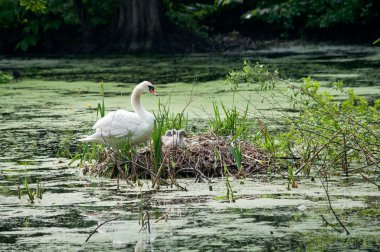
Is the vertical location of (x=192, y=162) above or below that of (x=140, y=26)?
below

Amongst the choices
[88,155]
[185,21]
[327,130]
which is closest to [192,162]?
[327,130]

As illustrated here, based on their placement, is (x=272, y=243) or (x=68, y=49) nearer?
(x=272, y=243)

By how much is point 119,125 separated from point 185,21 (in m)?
16.2

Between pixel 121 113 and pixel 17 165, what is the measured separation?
90cm

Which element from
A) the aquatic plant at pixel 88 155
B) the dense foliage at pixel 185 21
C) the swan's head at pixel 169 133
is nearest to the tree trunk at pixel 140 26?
the dense foliage at pixel 185 21

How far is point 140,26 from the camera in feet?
72.4

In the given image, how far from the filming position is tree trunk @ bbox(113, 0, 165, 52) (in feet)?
72.0

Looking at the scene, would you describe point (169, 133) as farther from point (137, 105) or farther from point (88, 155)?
point (88, 155)

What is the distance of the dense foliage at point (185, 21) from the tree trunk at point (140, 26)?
16.8 inches

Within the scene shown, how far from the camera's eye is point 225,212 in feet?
18.7

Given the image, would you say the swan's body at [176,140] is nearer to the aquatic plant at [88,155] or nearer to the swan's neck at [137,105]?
the swan's neck at [137,105]

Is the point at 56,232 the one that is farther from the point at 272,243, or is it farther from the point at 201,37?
the point at 201,37

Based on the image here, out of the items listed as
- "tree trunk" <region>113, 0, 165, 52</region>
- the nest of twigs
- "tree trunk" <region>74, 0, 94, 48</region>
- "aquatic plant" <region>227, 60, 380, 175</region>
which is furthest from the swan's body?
"tree trunk" <region>74, 0, 94, 48</region>

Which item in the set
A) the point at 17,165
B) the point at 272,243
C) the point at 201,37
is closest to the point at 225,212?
the point at 272,243
